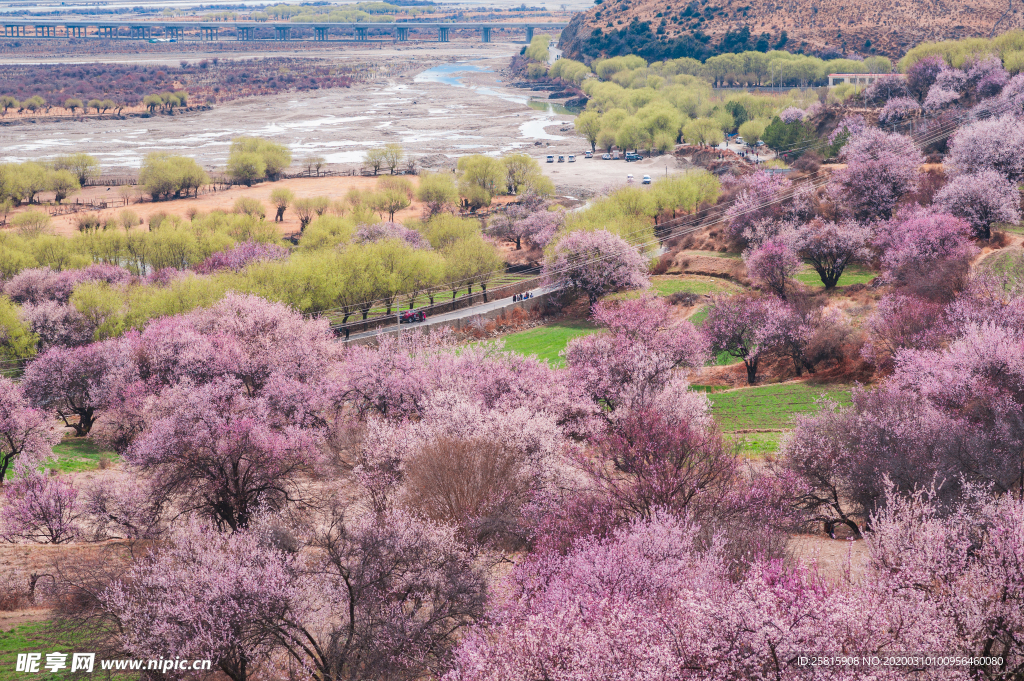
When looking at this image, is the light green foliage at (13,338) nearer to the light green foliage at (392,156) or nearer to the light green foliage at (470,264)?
the light green foliage at (470,264)

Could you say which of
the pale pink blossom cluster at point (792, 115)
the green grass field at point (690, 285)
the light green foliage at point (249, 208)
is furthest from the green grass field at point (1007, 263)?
the light green foliage at point (249, 208)

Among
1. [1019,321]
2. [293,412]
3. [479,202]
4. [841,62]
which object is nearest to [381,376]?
[293,412]

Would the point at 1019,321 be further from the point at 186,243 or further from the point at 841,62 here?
the point at 841,62

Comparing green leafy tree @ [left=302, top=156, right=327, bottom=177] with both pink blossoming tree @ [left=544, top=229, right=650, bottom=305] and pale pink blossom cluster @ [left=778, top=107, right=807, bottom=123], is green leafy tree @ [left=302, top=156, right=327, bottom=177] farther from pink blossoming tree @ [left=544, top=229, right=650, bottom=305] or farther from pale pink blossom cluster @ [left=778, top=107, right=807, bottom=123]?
pink blossoming tree @ [left=544, top=229, right=650, bottom=305]

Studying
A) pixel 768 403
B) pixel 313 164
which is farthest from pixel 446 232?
pixel 313 164

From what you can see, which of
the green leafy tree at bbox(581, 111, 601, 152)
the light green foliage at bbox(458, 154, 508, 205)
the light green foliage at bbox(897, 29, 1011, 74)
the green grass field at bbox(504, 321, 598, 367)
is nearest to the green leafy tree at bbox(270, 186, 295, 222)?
the light green foliage at bbox(458, 154, 508, 205)
